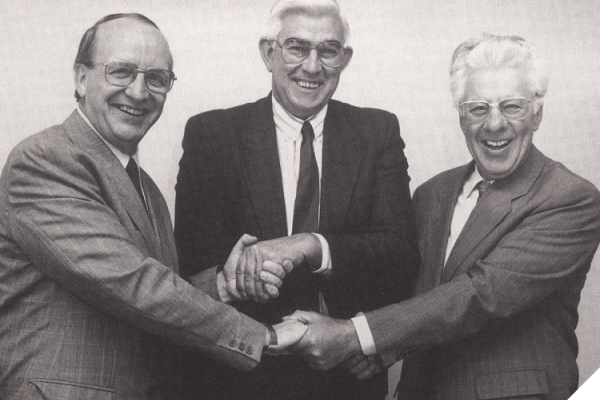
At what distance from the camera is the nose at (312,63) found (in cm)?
272

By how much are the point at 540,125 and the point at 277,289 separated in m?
1.23

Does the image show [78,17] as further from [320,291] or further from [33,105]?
[320,291]

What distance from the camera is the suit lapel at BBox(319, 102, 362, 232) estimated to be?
2689 mm

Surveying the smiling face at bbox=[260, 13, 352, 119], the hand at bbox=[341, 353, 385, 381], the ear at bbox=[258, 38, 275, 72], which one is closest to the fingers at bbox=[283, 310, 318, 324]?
the hand at bbox=[341, 353, 385, 381]

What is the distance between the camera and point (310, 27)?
2719mm

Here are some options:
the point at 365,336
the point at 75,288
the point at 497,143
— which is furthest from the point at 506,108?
the point at 75,288

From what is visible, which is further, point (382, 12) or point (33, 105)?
point (382, 12)

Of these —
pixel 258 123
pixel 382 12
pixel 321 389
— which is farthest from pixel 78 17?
pixel 321 389

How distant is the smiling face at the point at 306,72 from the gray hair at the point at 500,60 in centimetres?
45

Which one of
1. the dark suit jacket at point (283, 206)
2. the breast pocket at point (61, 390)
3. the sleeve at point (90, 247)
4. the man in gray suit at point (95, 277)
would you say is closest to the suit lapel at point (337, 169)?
the dark suit jacket at point (283, 206)

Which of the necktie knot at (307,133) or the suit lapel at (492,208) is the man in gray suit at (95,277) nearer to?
the necktie knot at (307,133)

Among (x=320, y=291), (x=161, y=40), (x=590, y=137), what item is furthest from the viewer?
(x=590, y=137)

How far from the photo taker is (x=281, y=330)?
101 inches

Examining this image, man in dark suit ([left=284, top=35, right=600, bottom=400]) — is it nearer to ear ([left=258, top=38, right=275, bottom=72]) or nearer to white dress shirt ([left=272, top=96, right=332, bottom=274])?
white dress shirt ([left=272, top=96, right=332, bottom=274])
